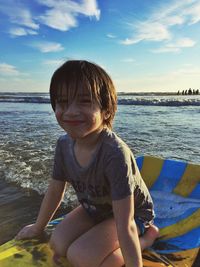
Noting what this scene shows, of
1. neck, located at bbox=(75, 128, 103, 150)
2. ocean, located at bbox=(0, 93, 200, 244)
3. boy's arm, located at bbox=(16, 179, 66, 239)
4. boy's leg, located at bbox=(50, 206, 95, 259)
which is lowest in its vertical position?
ocean, located at bbox=(0, 93, 200, 244)

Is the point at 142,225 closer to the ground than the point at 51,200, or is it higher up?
closer to the ground

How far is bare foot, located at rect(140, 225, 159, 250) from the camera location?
222cm

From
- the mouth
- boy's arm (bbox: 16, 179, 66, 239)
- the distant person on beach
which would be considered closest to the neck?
the distant person on beach

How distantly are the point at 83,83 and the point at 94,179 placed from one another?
53 cm

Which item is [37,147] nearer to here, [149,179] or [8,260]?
[149,179]

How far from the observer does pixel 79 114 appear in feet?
6.07

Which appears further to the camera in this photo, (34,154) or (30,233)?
(34,154)

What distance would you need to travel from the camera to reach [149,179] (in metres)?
3.12

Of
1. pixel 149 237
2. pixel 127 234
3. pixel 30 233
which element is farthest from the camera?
pixel 30 233

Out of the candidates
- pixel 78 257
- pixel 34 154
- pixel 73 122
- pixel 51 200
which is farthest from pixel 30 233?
pixel 34 154

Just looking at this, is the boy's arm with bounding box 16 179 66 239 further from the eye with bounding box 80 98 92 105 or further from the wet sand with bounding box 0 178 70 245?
the eye with bounding box 80 98 92 105

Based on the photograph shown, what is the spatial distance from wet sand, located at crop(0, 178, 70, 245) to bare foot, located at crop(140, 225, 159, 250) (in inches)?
40.4

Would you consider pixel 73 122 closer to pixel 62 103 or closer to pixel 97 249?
pixel 62 103

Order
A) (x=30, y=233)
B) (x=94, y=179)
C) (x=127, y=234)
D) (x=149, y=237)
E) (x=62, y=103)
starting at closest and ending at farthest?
(x=127, y=234)
(x=62, y=103)
(x=94, y=179)
(x=149, y=237)
(x=30, y=233)
